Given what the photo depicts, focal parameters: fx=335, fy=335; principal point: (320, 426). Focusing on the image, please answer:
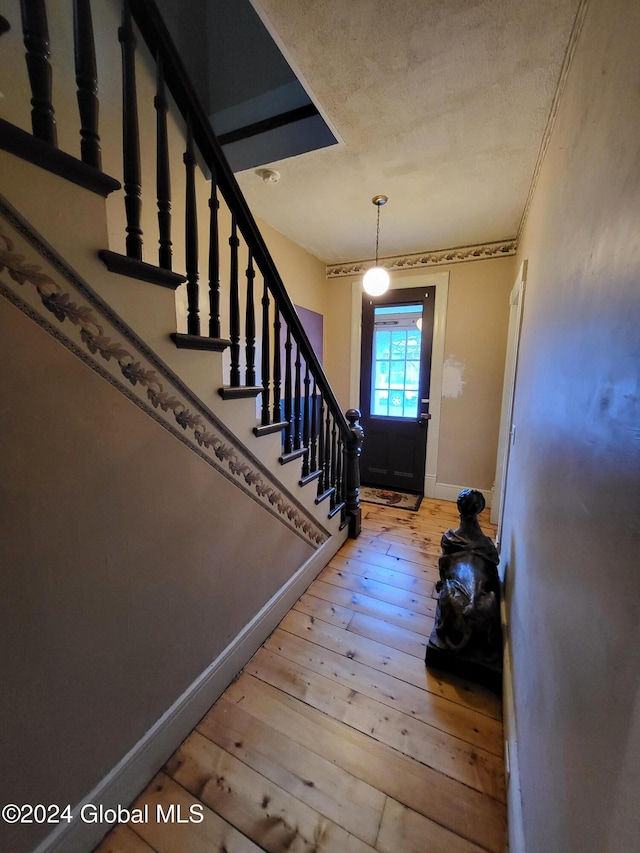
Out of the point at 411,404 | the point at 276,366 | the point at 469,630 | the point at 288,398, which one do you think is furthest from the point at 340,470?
the point at 411,404

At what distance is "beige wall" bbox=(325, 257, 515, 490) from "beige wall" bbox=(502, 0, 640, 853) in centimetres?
206

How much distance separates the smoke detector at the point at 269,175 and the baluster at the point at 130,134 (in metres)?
1.27

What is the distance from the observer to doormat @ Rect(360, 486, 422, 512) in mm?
3371

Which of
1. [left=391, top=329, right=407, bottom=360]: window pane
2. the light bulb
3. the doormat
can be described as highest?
the light bulb

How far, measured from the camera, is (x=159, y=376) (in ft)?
3.35

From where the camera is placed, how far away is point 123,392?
0.93 metres

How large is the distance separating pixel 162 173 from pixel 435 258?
2.92 m

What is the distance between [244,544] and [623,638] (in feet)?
4.23

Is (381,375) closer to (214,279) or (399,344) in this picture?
(399,344)

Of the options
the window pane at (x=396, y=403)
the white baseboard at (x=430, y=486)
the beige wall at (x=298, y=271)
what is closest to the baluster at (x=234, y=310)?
the beige wall at (x=298, y=271)

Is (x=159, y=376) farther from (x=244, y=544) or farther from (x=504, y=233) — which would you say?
(x=504, y=233)

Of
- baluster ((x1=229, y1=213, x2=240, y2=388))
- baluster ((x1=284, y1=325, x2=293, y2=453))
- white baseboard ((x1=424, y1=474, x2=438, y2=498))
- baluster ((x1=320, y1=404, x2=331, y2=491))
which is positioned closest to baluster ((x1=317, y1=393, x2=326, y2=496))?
baluster ((x1=320, y1=404, x2=331, y2=491))

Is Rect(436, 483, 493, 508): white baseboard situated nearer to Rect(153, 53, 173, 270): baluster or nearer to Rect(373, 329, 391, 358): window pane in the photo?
Rect(373, 329, 391, 358): window pane

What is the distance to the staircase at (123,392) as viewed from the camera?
2.43 feet
